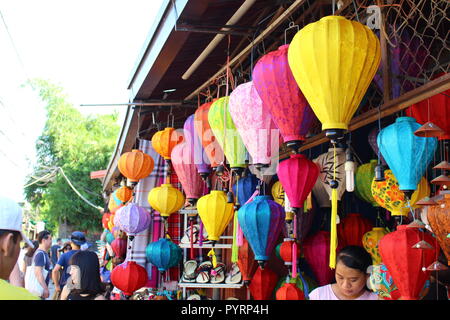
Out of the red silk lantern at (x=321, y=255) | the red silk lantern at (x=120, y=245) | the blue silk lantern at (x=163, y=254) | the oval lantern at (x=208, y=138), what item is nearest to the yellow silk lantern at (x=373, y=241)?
the red silk lantern at (x=321, y=255)

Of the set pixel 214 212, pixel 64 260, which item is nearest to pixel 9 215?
pixel 214 212

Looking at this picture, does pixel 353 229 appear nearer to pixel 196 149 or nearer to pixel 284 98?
pixel 196 149

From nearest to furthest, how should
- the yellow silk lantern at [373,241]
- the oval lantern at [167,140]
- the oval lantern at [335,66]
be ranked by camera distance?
the oval lantern at [335,66] < the yellow silk lantern at [373,241] < the oval lantern at [167,140]

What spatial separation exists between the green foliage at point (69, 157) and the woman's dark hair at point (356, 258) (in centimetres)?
1513

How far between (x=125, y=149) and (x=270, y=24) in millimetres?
3670

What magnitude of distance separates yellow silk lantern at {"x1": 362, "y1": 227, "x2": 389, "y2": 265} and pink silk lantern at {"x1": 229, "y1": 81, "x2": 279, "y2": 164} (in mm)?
1018

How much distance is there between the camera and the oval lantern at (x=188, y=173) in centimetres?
387

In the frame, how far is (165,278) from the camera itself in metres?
5.80

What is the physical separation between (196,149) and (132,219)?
6.10 ft

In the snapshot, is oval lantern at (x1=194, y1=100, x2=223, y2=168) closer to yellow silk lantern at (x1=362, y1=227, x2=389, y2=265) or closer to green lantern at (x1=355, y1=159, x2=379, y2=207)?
green lantern at (x1=355, y1=159, x2=379, y2=207)

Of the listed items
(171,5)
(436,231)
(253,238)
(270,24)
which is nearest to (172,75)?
(171,5)

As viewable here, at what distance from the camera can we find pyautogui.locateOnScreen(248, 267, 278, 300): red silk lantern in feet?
12.7

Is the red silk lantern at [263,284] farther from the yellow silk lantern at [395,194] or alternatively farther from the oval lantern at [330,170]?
the yellow silk lantern at [395,194]
